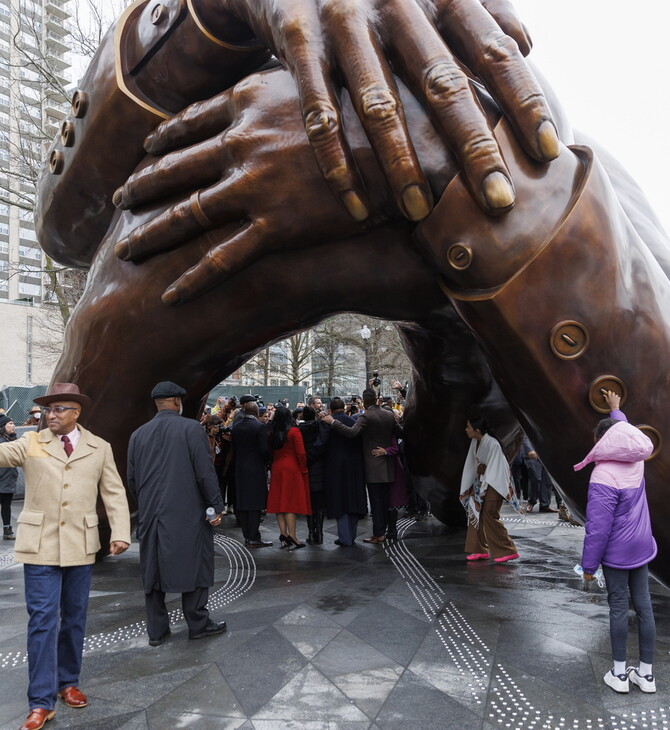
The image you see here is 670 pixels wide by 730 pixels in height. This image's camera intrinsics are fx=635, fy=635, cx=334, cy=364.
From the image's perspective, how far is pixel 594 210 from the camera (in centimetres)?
402

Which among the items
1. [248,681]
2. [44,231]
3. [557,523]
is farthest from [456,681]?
[557,523]

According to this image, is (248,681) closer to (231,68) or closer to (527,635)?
(527,635)

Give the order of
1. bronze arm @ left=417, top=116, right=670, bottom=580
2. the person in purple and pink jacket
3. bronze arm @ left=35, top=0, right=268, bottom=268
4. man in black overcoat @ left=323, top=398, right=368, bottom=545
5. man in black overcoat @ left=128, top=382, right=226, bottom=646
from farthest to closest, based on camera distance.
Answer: man in black overcoat @ left=323, top=398, right=368, bottom=545
bronze arm @ left=35, top=0, right=268, bottom=268
man in black overcoat @ left=128, top=382, right=226, bottom=646
bronze arm @ left=417, top=116, right=670, bottom=580
the person in purple and pink jacket

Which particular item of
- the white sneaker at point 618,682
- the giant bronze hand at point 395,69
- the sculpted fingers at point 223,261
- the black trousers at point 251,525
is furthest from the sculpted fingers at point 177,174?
the black trousers at point 251,525

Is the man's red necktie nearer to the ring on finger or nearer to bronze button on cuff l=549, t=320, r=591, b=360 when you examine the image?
the ring on finger

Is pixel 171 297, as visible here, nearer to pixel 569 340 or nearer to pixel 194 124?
pixel 194 124

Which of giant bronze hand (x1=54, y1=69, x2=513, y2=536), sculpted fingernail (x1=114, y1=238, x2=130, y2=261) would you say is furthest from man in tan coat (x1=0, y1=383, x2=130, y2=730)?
sculpted fingernail (x1=114, y1=238, x2=130, y2=261)

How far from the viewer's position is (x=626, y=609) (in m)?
3.66

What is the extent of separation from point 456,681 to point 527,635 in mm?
982

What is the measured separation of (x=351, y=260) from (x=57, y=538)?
2.78 metres

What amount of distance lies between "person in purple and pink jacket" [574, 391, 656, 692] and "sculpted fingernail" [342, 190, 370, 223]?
207cm

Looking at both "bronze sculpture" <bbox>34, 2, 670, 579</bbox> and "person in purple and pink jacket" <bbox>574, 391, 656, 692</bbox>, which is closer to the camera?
"person in purple and pink jacket" <bbox>574, 391, 656, 692</bbox>

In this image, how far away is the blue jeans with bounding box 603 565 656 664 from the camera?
12.0 feet

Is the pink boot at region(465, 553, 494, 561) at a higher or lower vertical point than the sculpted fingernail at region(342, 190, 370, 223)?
lower
